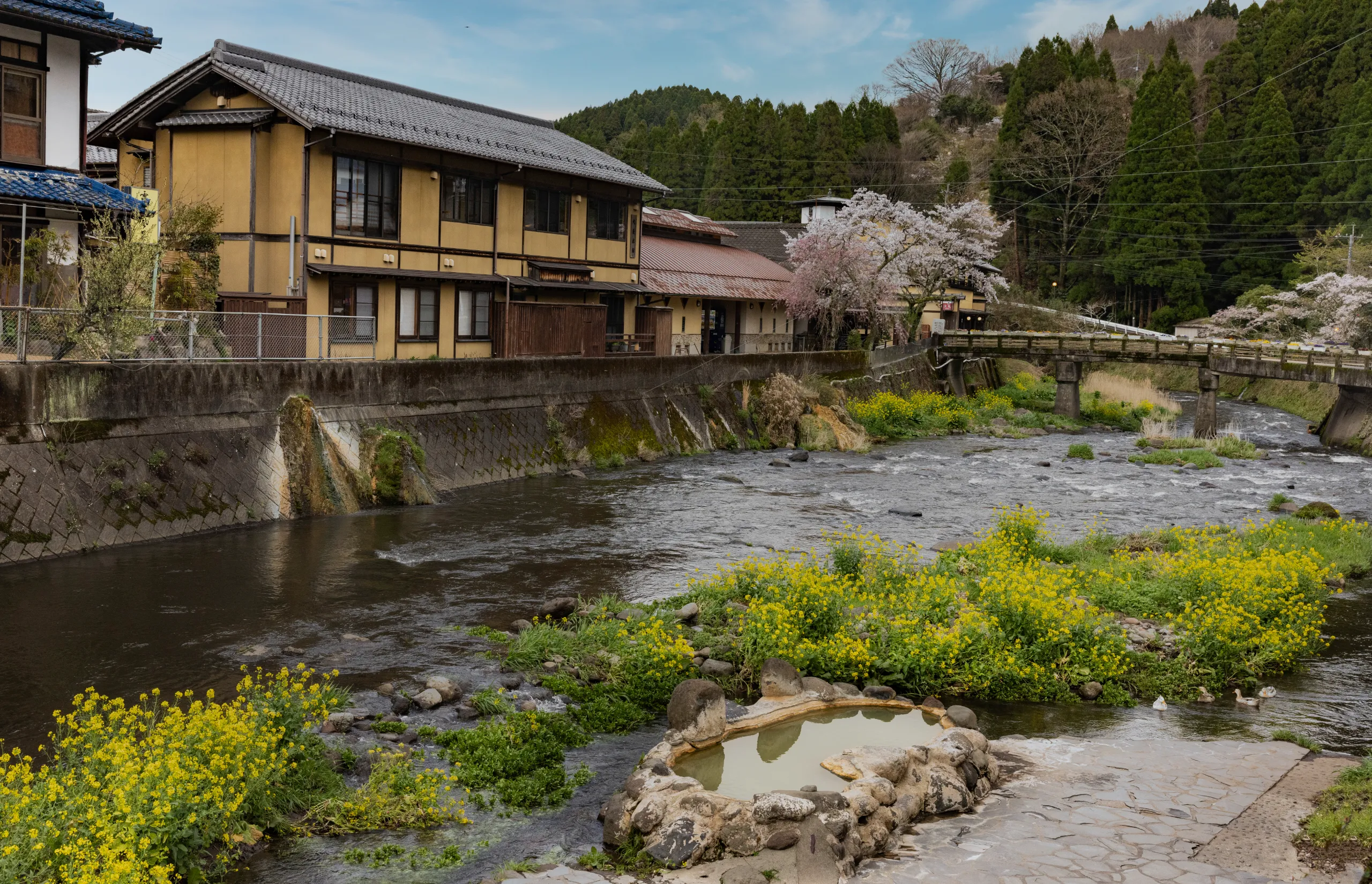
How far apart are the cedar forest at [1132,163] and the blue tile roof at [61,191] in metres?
51.2

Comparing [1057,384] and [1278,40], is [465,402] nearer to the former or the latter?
[1057,384]

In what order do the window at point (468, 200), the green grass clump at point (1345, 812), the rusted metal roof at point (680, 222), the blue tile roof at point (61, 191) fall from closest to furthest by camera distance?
1. the green grass clump at point (1345, 812)
2. the blue tile roof at point (61, 191)
3. the window at point (468, 200)
4. the rusted metal roof at point (680, 222)

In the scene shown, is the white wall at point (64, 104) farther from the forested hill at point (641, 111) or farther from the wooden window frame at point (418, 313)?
the forested hill at point (641, 111)

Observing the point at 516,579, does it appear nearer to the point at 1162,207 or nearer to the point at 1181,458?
the point at 1181,458

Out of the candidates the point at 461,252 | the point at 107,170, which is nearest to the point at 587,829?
the point at 461,252

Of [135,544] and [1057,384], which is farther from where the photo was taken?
[1057,384]

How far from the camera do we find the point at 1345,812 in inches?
364

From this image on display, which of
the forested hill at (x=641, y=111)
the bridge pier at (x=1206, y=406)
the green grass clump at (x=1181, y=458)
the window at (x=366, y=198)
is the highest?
the forested hill at (x=641, y=111)

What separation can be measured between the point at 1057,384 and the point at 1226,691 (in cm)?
3574

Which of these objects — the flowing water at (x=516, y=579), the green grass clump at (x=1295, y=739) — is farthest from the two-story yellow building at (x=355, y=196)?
the green grass clump at (x=1295, y=739)

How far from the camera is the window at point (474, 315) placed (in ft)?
102

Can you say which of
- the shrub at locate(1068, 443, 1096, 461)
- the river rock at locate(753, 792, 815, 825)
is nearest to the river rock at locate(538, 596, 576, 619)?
the river rock at locate(753, 792, 815, 825)

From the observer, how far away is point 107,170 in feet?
108

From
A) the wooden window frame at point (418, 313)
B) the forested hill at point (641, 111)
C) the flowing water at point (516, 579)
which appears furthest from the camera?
the forested hill at point (641, 111)
